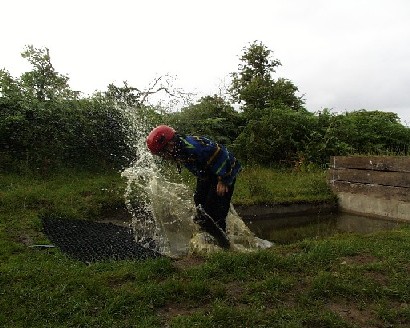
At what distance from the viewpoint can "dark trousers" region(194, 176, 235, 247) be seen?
6.36 meters

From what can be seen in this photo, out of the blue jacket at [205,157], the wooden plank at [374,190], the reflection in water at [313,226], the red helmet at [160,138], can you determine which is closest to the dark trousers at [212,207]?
the blue jacket at [205,157]

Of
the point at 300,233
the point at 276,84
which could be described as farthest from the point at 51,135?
the point at 276,84

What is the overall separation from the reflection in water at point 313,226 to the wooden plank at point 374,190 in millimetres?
629

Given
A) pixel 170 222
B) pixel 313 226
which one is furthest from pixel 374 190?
pixel 170 222

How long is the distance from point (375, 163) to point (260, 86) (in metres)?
12.5

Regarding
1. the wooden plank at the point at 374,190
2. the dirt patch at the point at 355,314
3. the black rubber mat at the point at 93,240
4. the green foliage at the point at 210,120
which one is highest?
the green foliage at the point at 210,120

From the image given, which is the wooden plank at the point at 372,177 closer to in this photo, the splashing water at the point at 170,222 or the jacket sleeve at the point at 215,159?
the splashing water at the point at 170,222

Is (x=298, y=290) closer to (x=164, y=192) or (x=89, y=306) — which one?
(x=89, y=306)

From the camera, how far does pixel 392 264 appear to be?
5148mm

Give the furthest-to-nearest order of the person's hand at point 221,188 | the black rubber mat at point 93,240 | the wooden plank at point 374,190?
1. the wooden plank at point 374,190
2. the person's hand at point 221,188
3. the black rubber mat at point 93,240

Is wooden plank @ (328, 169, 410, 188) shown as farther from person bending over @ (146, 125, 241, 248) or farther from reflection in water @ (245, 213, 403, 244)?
person bending over @ (146, 125, 241, 248)

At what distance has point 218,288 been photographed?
4.26 meters

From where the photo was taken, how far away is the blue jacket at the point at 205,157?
5718mm

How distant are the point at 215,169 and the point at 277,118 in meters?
10.6
